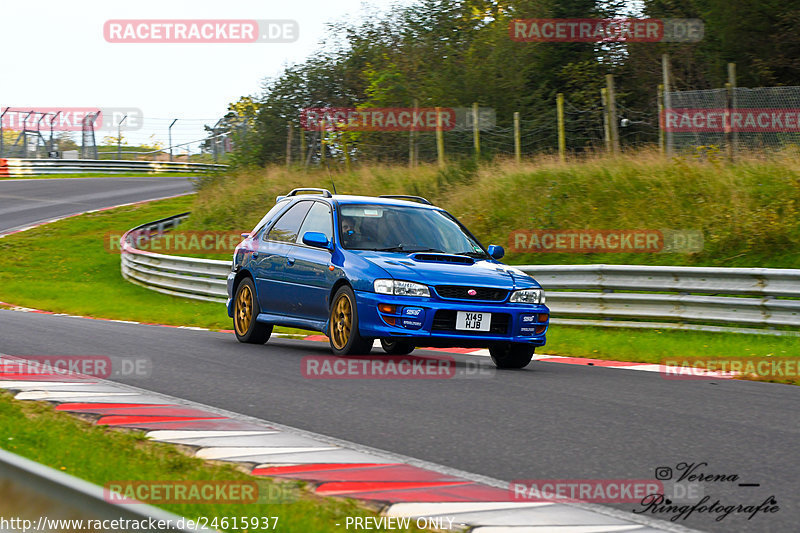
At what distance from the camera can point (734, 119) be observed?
19125 mm

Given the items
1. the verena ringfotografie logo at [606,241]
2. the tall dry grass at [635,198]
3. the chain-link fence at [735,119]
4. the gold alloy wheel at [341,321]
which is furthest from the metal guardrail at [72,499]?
the chain-link fence at [735,119]

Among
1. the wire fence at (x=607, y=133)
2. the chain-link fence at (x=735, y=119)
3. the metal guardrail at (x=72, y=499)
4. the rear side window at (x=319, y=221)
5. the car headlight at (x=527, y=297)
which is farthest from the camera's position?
the wire fence at (x=607, y=133)

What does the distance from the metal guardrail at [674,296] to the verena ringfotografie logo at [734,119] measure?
17.7ft

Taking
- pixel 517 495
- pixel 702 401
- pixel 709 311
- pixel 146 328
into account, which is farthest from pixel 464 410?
pixel 146 328

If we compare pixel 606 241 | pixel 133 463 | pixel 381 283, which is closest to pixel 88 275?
pixel 606 241

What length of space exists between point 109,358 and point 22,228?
26.2 meters

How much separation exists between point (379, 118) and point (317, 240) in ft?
75.8

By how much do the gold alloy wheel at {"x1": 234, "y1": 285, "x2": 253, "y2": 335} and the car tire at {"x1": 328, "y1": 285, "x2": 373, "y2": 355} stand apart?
204cm

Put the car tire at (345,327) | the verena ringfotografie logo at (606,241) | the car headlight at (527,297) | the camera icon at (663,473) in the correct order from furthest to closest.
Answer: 1. the verena ringfotografie logo at (606,241)
2. the car headlight at (527,297)
3. the car tire at (345,327)
4. the camera icon at (663,473)

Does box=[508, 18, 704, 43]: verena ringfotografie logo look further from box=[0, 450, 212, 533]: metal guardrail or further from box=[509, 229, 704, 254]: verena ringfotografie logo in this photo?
box=[0, 450, 212, 533]: metal guardrail

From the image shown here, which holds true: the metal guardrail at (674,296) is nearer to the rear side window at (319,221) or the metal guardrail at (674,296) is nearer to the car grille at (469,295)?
the car grille at (469,295)

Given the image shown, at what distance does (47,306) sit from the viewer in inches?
824

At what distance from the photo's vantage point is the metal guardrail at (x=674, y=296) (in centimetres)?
1298

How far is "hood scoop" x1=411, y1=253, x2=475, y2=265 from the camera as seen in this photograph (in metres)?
10.3
